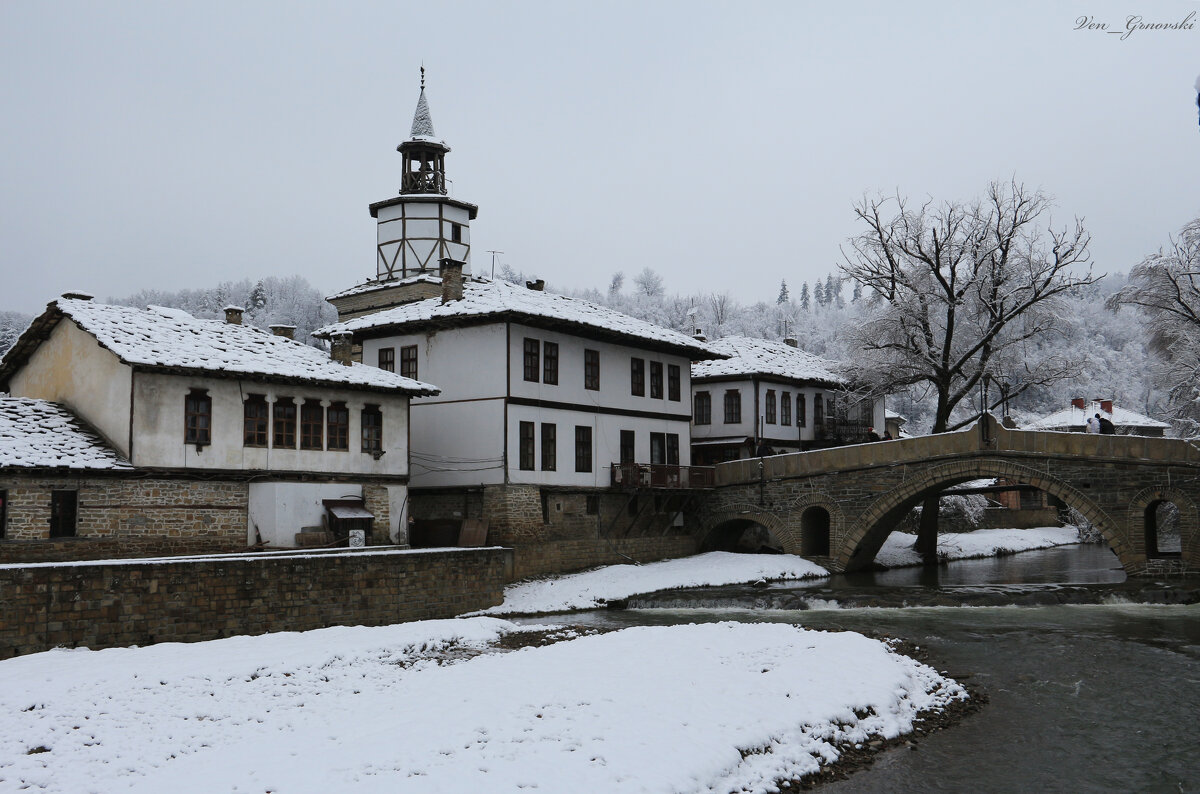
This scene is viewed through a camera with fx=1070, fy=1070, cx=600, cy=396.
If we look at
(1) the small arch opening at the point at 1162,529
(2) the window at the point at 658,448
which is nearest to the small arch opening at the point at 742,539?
(2) the window at the point at 658,448

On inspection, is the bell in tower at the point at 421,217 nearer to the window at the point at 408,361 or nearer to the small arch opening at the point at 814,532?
the window at the point at 408,361

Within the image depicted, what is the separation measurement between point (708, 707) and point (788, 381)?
33.1 metres

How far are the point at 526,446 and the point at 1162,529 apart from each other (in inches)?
1133

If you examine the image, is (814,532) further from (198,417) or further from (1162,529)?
(198,417)

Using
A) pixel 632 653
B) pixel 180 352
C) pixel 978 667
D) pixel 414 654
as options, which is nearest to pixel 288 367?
pixel 180 352

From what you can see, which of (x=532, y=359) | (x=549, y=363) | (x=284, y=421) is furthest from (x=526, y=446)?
(x=284, y=421)

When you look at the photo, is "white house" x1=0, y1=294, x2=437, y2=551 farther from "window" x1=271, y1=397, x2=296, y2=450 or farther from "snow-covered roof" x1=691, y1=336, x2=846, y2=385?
"snow-covered roof" x1=691, y1=336, x2=846, y2=385

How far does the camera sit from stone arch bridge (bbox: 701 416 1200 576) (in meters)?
30.2

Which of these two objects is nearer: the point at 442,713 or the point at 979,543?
the point at 442,713

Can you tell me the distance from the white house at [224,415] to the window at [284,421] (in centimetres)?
3

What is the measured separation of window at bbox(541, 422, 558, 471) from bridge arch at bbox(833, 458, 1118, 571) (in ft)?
33.0

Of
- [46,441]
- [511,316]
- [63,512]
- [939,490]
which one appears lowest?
[63,512]

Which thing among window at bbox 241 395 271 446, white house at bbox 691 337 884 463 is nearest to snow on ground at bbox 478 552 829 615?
window at bbox 241 395 271 446

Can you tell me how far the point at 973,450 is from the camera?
3275cm
